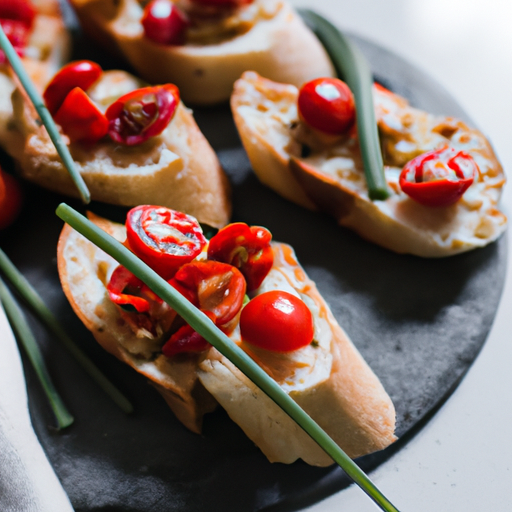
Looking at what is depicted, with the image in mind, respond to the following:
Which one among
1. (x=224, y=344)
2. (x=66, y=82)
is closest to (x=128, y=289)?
(x=224, y=344)

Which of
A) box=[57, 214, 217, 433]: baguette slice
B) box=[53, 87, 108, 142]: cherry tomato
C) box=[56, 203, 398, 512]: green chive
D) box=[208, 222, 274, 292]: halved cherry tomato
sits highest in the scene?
box=[56, 203, 398, 512]: green chive

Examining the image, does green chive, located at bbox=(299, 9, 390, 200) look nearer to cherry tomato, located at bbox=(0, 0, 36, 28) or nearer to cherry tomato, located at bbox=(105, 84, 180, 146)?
cherry tomato, located at bbox=(105, 84, 180, 146)

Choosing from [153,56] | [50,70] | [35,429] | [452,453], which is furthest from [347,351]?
[50,70]

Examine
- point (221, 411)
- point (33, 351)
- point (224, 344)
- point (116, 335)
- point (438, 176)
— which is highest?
point (438, 176)

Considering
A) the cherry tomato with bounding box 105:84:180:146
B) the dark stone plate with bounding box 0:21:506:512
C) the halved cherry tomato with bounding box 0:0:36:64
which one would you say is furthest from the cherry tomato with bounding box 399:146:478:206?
the halved cherry tomato with bounding box 0:0:36:64

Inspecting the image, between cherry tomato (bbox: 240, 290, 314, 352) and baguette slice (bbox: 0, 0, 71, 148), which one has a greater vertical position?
cherry tomato (bbox: 240, 290, 314, 352)

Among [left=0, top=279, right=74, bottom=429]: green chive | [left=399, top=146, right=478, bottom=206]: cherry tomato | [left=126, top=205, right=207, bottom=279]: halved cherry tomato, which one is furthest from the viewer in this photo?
[left=399, top=146, right=478, bottom=206]: cherry tomato

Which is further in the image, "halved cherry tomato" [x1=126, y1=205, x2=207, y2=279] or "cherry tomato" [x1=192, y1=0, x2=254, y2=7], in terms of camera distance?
"cherry tomato" [x1=192, y1=0, x2=254, y2=7]

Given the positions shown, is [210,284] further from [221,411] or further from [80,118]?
[80,118]
